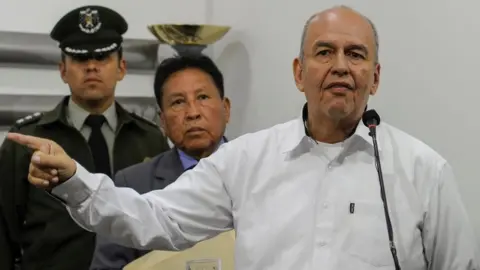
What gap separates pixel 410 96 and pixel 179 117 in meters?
0.63

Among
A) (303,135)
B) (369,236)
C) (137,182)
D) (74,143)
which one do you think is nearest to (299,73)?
(303,135)

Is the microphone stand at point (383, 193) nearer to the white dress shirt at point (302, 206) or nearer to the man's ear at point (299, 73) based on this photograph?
the white dress shirt at point (302, 206)

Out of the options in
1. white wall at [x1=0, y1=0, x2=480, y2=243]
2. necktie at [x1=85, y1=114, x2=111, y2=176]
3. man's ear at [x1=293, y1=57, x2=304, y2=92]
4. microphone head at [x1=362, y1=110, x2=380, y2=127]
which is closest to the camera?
microphone head at [x1=362, y1=110, x2=380, y2=127]

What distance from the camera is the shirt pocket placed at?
4.24 ft

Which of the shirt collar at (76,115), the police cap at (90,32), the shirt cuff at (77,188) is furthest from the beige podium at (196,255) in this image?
the police cap at (90,32)

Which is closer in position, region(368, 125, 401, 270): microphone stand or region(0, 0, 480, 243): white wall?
region(368, 125, 401, 270): microphone stand

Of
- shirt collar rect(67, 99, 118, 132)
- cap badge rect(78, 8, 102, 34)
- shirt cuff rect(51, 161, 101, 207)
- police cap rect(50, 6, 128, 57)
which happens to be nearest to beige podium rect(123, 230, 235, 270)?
shirt cuff rect(51, 161, 101, 207)

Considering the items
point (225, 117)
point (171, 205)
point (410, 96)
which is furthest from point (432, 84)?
point (171, 205)

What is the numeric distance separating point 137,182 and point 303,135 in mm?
595

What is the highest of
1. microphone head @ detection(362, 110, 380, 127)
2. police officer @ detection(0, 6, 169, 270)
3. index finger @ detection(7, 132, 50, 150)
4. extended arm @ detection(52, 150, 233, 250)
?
microphone head @ detection(362, 110, 380, 127)

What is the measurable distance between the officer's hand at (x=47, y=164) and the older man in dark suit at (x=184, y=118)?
0.62 metres

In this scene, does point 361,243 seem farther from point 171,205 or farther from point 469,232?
point 171,205

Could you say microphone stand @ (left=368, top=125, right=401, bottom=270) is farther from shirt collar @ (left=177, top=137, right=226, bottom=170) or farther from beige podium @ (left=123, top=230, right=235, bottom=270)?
shirt collar @ (left=177, top=137, right=226, bottom=170)

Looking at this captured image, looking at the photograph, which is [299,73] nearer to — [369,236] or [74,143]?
[369,236]
